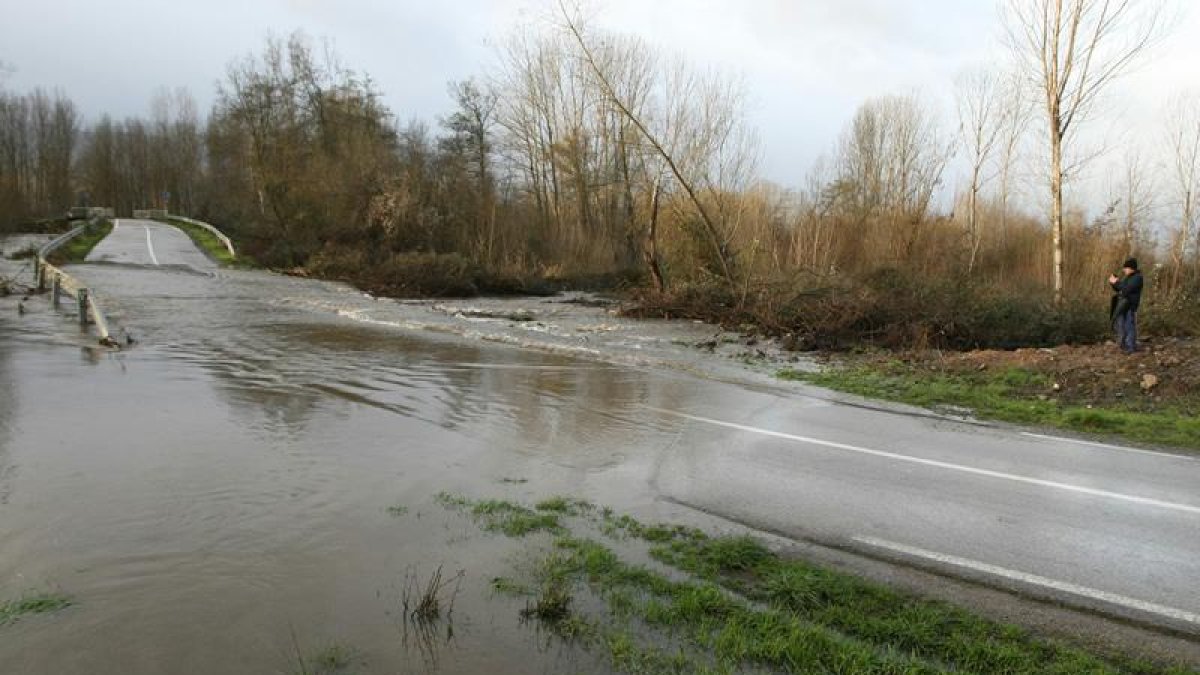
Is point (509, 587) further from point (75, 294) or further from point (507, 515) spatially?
point (75, 294)

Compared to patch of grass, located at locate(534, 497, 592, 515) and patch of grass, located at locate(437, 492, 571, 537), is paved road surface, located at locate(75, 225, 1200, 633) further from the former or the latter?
patch of grass, located at locate(437, 492, 571, 537)

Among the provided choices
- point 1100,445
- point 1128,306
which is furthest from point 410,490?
point 1128,306

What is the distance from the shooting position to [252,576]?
4809 mm

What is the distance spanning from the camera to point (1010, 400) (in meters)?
11.7

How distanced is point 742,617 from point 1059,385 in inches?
406

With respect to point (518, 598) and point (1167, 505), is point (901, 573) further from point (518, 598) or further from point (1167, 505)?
point (1167, 505)

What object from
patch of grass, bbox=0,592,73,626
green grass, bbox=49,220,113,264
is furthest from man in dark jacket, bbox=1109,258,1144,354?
green grass, bbox=49,220,113,264

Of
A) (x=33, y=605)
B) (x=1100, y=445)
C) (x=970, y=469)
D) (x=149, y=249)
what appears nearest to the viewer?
(x=33, y=605)

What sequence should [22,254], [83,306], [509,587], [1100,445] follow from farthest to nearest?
1. [22,254]
2. [83,306]
3. [1100,445]
4. [509,587]

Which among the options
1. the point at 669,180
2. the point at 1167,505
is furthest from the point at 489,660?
the point at 669,180

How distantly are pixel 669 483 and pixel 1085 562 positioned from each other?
317 centimetres

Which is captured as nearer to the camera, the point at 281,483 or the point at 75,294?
the point at 281,483

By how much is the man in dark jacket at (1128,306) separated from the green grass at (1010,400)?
2.54 m

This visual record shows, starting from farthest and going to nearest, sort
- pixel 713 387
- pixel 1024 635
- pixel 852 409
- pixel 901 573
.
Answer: pixel 713 387 → pixel 852 409 → pixel 901 573 → pixel 1024 635
